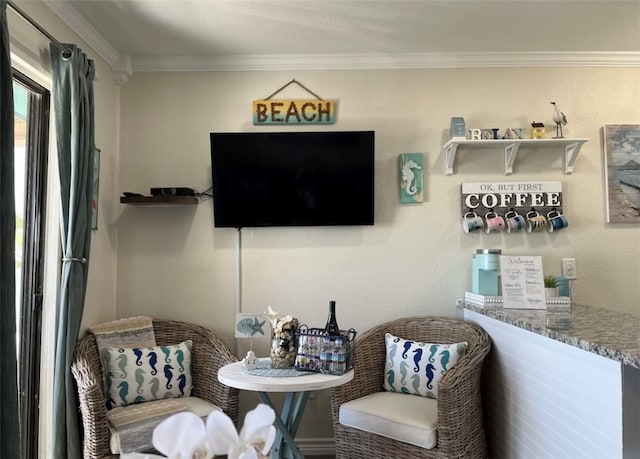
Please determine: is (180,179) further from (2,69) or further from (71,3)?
(2,69)

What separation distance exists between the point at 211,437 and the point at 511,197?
2.65 m

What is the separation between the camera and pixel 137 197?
273 cm

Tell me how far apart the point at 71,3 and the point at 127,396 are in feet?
6.80

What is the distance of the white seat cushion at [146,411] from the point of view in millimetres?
2102

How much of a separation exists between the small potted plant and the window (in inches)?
107

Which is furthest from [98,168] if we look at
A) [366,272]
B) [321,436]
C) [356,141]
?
[321,436]

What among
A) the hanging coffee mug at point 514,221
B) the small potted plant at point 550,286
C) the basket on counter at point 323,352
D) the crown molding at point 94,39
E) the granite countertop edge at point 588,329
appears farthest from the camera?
the hanging coffee mug at point 514,221

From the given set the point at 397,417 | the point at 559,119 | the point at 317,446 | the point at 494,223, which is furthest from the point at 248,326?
the point at 559,119

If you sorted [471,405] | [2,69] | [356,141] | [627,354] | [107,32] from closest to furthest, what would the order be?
[627,354] < [2,69] < [471,405] < [107,32] < [356,141]

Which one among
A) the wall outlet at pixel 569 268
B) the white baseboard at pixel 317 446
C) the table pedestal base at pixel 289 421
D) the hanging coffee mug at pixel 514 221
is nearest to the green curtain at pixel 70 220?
the table pedestal base at pixel 289 421

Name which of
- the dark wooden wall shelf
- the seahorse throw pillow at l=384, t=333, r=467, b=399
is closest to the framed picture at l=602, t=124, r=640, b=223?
the seahorse throw pillow at l=384, t=333, r=467, b=399

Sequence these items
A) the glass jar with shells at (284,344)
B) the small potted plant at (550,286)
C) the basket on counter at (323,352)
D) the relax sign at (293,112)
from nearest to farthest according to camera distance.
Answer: the basket on counter at (323,352)
the glass jar with shells at (284,344)
the small potted plant at (550,286)
the relax sign at (293,112)

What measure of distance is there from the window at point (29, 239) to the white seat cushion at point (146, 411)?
40 centimetres

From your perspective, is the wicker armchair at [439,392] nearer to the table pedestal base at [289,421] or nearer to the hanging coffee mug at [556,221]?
the table pedestal base at [289,421]
